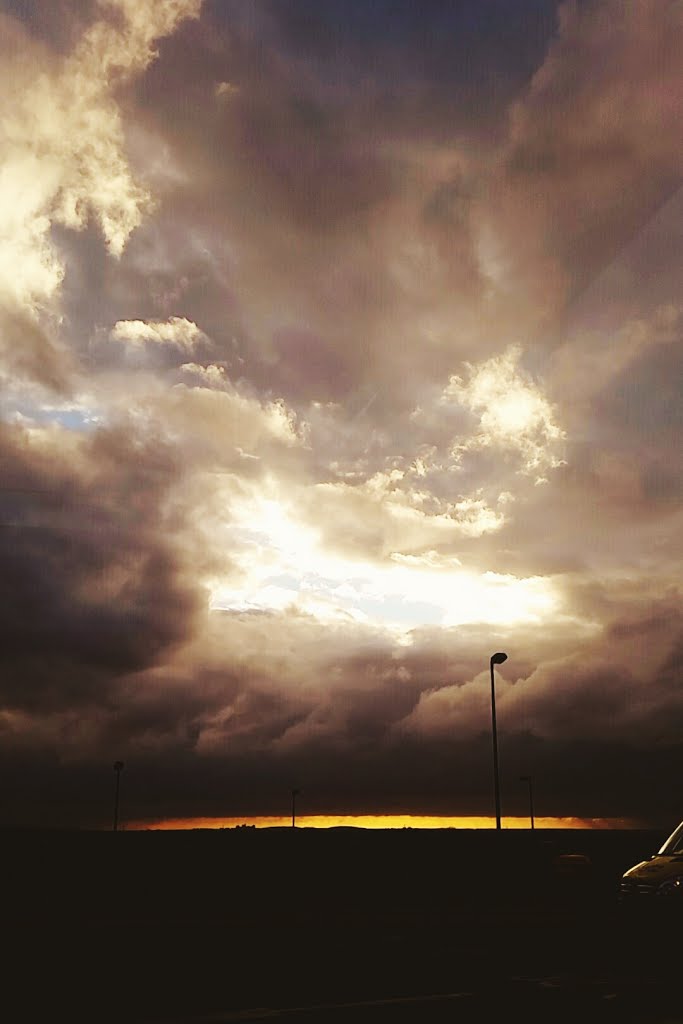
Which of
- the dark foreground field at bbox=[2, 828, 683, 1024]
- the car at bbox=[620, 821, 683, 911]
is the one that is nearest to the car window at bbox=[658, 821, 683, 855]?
the car at bbox=[620, 821, 683, 911]

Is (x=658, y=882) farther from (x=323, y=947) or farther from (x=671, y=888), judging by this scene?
(x=323, y=947)

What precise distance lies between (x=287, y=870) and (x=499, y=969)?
2779 cm

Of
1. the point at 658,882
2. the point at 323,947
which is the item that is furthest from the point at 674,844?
the point at 323,947

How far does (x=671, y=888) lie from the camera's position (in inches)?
690

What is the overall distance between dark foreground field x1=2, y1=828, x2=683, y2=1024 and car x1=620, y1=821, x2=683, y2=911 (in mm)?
526

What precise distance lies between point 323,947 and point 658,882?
6465mm

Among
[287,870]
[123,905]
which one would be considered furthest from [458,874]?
[123,905]

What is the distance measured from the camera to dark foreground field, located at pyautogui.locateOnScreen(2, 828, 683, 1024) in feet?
35.2

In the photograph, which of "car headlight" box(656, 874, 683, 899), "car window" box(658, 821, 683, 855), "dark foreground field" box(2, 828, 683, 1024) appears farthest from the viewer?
"car window" box(658, 821, 683, 855)

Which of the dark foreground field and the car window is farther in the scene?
the car window

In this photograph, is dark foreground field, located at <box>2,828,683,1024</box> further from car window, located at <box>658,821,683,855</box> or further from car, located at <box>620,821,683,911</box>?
car window, located at <box>658,821,683,855</box>

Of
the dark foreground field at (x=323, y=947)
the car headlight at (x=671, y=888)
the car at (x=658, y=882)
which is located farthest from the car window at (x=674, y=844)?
the dark foreground field at (x=323, y=947)

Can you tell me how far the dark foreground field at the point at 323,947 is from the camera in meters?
10.7

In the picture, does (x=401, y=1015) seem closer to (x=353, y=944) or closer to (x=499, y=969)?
(x=499, y=969)
